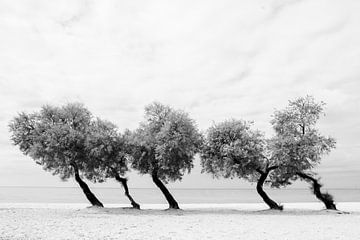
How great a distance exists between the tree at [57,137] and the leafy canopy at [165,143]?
491cm

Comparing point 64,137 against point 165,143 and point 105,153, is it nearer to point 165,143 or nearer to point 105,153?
point 105,153

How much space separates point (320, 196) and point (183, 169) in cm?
1328

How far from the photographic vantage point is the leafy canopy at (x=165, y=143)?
3369 cm

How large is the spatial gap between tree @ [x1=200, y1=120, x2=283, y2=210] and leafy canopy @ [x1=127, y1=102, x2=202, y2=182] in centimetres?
149

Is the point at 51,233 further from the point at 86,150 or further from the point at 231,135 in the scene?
the point at 231,135

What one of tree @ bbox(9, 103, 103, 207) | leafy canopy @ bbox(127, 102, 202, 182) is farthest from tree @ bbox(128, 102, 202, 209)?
tree @ bbox(9, 103, 103, 207)

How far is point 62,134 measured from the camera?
1351 inches

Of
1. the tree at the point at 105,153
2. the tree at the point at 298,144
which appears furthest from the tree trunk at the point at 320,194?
the tree at the point at 105,153

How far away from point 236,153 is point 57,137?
634 inches

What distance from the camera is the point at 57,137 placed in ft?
113

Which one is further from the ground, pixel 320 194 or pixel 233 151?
pixel 233 151

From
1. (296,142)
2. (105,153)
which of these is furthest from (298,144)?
(105,153)

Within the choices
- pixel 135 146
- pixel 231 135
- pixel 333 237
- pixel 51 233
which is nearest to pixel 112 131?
pixel 135 146

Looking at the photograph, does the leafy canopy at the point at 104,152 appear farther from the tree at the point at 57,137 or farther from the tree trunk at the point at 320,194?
the tree trunk at the point at 320,194
